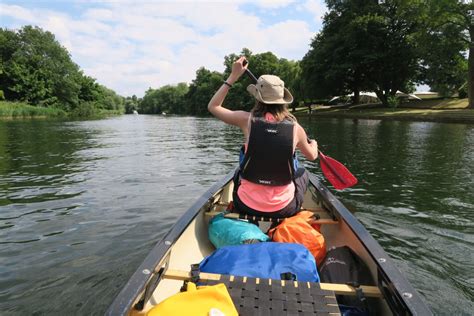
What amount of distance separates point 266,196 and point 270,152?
441mm

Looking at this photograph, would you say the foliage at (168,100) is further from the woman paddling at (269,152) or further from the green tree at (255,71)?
the woman paddling at (269,152)

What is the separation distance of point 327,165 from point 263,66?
2653 inches

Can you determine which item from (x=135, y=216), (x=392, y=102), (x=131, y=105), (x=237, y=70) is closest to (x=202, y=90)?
(x=392, y=102)

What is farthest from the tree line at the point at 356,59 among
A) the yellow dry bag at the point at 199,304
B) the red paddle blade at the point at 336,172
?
the yellow dry bag at the point at 199,304

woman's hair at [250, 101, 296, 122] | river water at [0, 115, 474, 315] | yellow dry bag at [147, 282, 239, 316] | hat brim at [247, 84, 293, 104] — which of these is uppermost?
hat brim at [247, 84, 293, 104]

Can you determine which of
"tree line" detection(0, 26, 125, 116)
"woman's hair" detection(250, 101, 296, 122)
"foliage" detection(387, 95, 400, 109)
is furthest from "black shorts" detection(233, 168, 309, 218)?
"tree line" detection(0, 26, 125, 116)

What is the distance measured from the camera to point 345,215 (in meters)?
3.87

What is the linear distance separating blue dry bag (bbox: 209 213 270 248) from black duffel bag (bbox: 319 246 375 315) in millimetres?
577

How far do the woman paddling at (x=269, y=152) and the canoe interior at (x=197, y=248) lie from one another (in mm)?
574

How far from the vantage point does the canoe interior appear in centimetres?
261

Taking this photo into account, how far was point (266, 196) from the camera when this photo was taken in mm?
3559

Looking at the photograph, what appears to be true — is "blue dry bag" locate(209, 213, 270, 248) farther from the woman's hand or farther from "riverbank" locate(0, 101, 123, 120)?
"riverbank" locate(0, 101, 123, 120)

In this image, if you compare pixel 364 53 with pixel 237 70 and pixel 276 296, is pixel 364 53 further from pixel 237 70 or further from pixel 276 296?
pixel 276 296

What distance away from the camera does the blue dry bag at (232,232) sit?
323 centimetres
